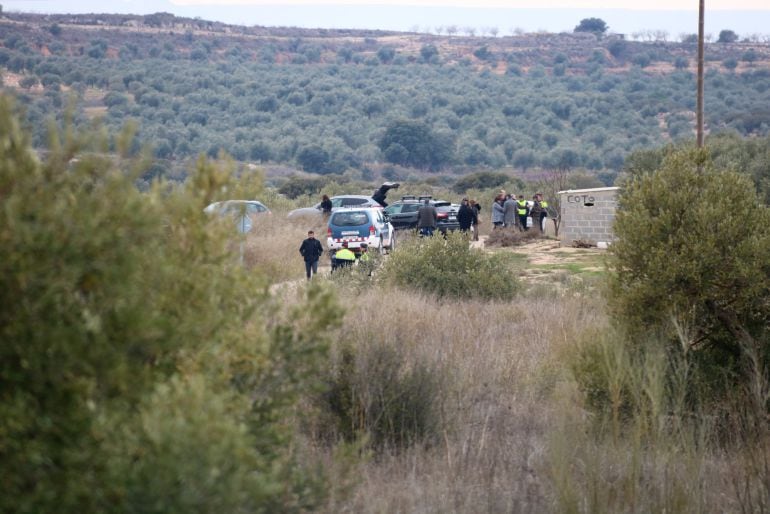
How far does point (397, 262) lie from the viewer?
1867 cm

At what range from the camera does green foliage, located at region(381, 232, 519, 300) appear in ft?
58.7

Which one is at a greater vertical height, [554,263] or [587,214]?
[587,214]

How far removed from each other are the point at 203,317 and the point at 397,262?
1503 cm

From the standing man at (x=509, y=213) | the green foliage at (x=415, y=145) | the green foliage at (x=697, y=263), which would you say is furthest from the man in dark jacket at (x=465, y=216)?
the green foliage at (x=415, y=145)

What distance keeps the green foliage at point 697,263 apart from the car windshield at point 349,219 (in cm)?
1931

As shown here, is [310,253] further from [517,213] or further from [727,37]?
[727,37]

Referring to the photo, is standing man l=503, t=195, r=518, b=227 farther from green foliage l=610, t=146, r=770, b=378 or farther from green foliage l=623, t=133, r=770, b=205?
green foliage l=610, t=146, r=770, b=378

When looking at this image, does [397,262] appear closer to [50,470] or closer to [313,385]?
[313,385]

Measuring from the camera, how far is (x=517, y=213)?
3678 cm

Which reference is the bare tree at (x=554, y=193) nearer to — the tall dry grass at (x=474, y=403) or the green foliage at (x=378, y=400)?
the tall dry grass at (x=474, y=403)

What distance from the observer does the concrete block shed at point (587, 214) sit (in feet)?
105

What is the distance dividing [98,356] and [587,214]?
100ft

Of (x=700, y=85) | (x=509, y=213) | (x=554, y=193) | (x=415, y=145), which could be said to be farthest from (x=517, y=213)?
(x=415, y=145)

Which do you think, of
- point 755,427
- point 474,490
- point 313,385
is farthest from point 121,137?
point 755,427
